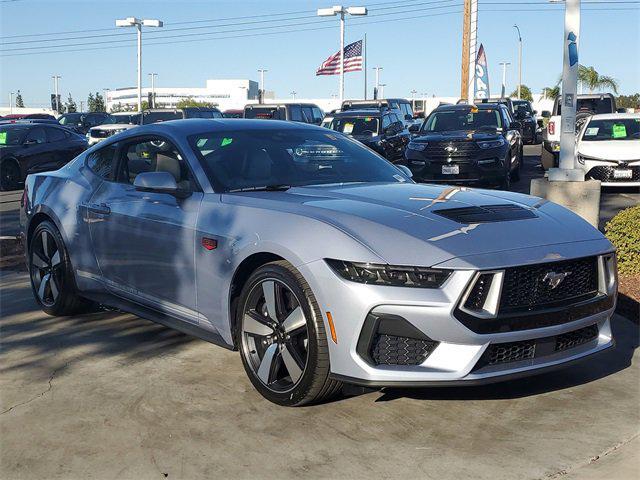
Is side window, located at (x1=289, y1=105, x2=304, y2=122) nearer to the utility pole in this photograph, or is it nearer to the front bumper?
the utility pole

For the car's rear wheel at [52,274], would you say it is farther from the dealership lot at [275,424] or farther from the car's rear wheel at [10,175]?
the car's rear wheel at [10,175]

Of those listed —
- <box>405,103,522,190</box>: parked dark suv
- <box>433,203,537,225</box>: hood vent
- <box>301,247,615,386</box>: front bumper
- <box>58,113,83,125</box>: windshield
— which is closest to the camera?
<box>301,247,615,386</box>: front bumper

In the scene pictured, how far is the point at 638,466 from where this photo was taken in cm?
356

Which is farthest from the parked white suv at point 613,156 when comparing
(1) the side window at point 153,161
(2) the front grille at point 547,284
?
(2) the front grille at point 547,284

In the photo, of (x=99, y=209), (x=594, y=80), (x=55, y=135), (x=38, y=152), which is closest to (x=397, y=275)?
(x=99, y=209)

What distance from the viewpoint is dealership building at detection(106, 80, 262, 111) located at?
A: 4733 inches

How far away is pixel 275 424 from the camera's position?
404 cm

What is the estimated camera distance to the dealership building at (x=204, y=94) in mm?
120219

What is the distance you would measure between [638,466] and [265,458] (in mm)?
1657

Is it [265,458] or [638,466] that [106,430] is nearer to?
[265,458]

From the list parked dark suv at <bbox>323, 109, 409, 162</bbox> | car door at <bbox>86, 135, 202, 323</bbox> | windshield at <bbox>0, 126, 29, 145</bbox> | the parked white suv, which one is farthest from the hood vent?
windshield at <bbox>0, 126, 29, 145</bbox>

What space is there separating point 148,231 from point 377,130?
561 inches

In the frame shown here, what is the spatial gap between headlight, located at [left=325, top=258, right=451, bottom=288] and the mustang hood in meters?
0.04

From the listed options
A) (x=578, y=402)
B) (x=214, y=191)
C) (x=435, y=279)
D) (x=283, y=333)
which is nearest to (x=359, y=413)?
(x=283, y=333)
